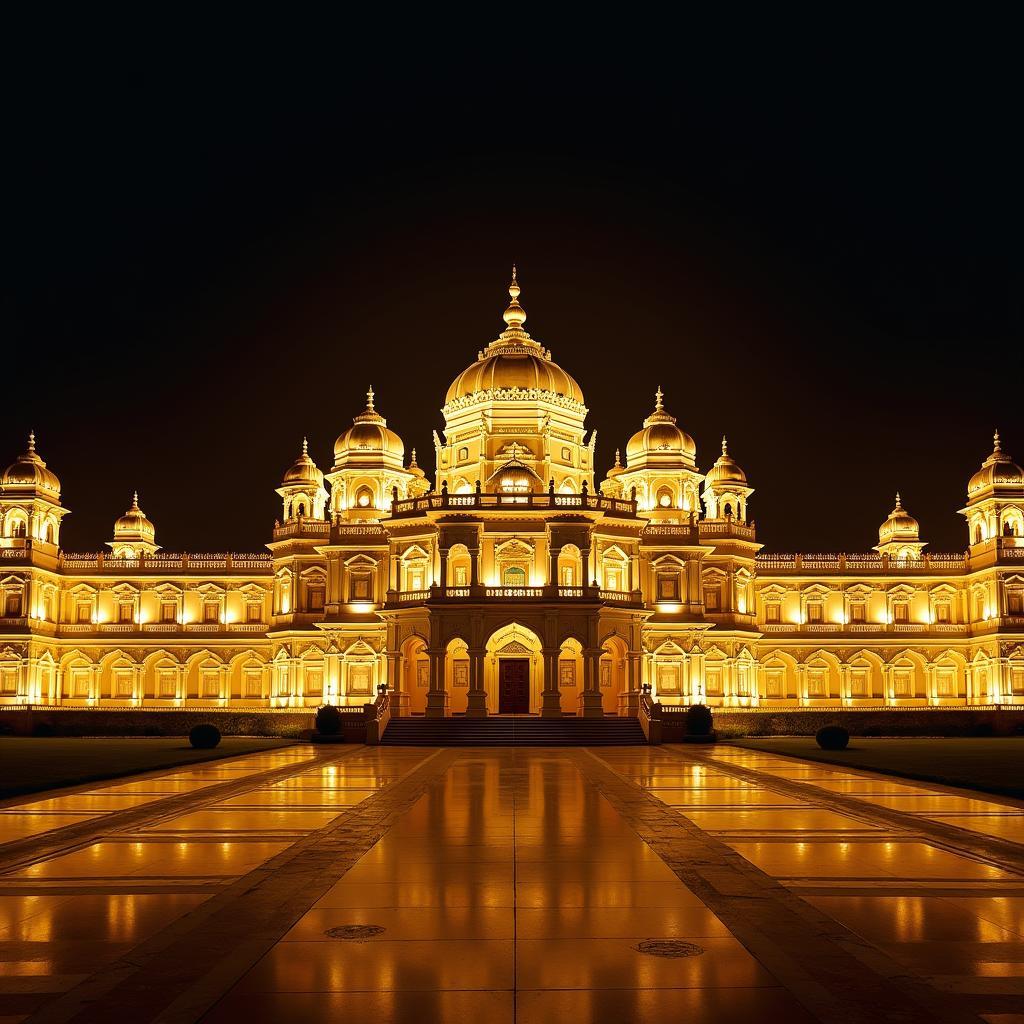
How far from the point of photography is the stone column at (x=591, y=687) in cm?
5653

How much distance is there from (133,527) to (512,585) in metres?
43.5

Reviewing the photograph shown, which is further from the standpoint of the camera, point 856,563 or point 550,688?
point 856,563

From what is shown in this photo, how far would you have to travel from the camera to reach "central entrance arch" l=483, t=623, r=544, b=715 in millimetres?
61312

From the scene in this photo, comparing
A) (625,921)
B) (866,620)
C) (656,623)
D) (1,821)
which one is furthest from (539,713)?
(625,921)

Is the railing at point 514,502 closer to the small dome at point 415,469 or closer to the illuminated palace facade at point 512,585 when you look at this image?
the illuminated palace facade at point 512,585

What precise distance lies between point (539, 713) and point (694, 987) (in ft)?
173

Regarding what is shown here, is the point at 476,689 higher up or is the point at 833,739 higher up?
the point at 476,689

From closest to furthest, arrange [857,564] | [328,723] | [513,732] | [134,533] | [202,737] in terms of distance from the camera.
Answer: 1. [202,737]
2. [328,723]
3. [513,732]
4. [857,564]
5. [134,533]

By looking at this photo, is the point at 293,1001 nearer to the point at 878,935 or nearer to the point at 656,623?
the point at 878,935

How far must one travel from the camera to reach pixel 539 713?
60.9 metres

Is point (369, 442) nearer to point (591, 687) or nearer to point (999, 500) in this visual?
point (591, 687)

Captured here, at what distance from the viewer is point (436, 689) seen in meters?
57.5

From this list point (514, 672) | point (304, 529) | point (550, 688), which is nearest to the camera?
point (550, 688)

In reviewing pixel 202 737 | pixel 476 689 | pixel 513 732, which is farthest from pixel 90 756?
pixel 476 689
